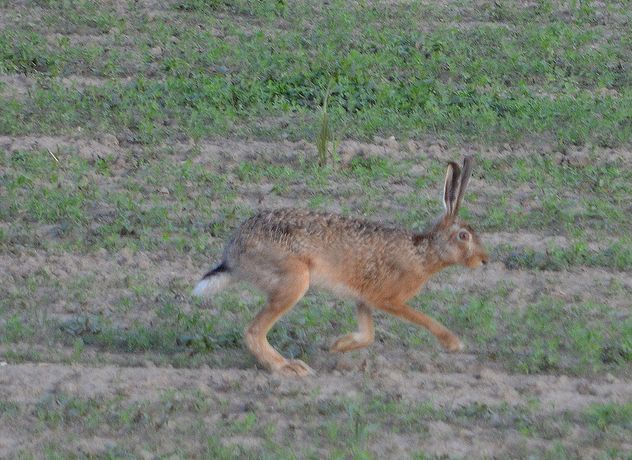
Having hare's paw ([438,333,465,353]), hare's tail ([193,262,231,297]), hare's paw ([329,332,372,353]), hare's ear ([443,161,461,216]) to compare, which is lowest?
hare's paw ([329,332,372,353])

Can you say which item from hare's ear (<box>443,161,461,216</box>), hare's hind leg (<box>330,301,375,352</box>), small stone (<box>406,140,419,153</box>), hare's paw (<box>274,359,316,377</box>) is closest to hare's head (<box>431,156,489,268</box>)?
hare's ear (<box>443,161,461,216</box>)

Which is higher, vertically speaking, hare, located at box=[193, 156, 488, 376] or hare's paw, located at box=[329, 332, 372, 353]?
hare, located at box=[193, 156, 488, 376]

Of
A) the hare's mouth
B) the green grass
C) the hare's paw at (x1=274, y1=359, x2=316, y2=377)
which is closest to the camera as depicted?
the hare's paw at (x1=274, y1=359, x2=316, y2=377)

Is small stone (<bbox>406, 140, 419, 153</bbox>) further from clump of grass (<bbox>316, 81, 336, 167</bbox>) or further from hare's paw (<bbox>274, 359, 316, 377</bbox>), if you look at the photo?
hare's paw (<bbox>274, 359, 316, 377</bbox>)

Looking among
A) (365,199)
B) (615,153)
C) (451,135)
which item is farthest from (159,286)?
(615,153)

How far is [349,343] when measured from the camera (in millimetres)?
6902

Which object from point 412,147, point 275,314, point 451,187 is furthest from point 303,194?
point 275,314

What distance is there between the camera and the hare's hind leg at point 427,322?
6824 mm

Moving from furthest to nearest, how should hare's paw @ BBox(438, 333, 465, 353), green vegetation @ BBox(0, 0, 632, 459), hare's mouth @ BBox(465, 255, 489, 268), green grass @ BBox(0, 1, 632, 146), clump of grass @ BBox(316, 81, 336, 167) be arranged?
green grass @ BBox(0, 1, 632, 146) < clump of grass @ BBox(316, 81, 336, 167) < hare's mouth @ BBox(465, 255, 489, 268) < hare's paw @ BBox(438, 333, 465, 353) < green vegetation @ BBox(0, 0, 632, 459)

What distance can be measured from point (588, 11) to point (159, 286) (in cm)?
765

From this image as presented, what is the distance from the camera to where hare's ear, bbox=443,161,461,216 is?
275 inches

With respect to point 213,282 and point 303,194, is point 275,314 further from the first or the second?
point 303,194

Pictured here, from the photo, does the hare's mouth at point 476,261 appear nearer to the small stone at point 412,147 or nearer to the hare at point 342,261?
the hare at point 342,261

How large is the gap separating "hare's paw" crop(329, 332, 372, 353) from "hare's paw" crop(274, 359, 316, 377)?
12.2 inches
